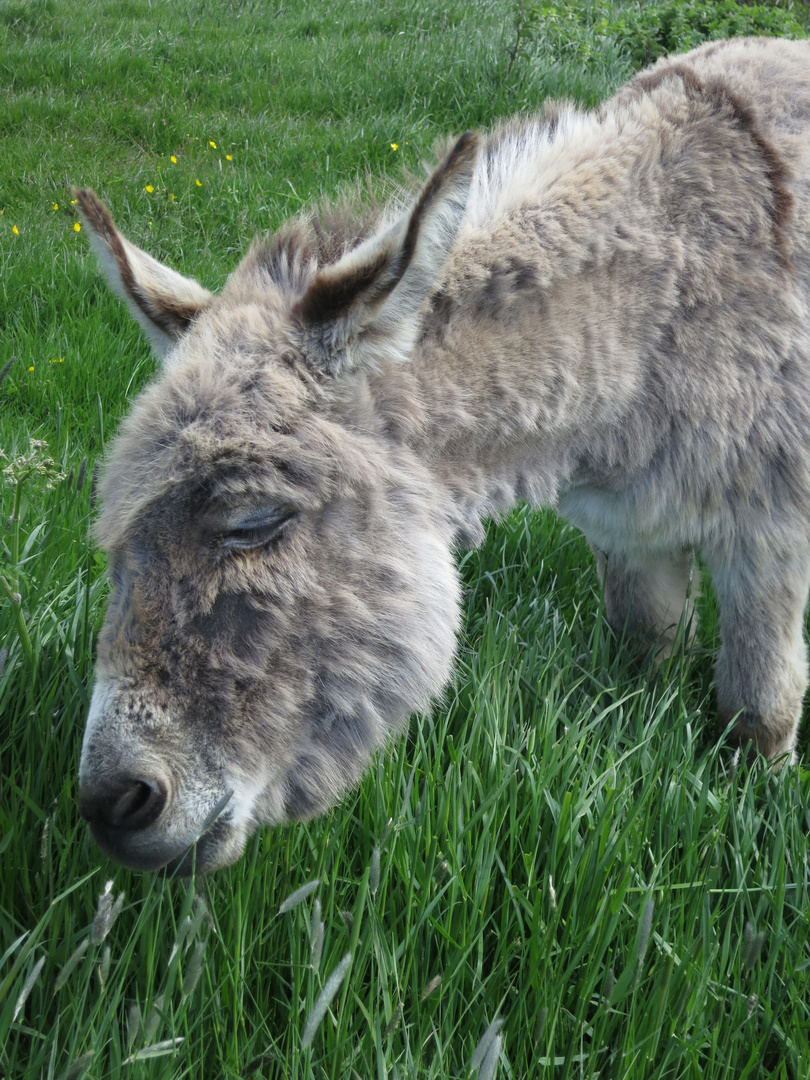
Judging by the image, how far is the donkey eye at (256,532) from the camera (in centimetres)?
184

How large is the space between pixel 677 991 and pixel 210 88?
7768 mm

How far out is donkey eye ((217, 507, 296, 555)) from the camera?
72.5 inches

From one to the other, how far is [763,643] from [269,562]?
1599 millimetres

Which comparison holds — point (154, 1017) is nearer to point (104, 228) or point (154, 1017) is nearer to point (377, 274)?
point (377, 274)

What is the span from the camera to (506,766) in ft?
7.51

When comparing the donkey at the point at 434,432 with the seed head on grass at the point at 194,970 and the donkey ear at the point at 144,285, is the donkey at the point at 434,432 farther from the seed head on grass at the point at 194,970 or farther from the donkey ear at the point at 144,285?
the seed head on grass at the point at 194,970

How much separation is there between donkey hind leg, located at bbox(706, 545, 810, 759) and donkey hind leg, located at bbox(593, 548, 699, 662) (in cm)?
35

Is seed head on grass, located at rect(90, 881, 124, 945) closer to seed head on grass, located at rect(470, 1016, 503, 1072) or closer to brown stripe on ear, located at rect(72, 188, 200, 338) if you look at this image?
seed head on grass, located at rect(470, 1016, 503, 1072)

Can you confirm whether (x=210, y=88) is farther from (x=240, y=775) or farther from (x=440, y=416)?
(x=240, y=775)

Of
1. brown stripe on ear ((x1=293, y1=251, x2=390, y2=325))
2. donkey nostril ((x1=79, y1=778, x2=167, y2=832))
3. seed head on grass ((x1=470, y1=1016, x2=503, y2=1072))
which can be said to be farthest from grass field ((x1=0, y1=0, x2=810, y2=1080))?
brown stripe on ear ((x1=293, y1=251, x2=390, y2=325))

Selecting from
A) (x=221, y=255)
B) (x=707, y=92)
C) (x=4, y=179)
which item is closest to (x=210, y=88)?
(x=4, y=179)

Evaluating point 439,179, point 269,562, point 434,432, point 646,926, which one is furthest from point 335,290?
point 646,926

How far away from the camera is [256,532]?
1.86 metres

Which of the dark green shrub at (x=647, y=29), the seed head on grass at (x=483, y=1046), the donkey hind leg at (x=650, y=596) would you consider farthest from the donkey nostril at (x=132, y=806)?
the dark green shrub at (x=647, y=29)
